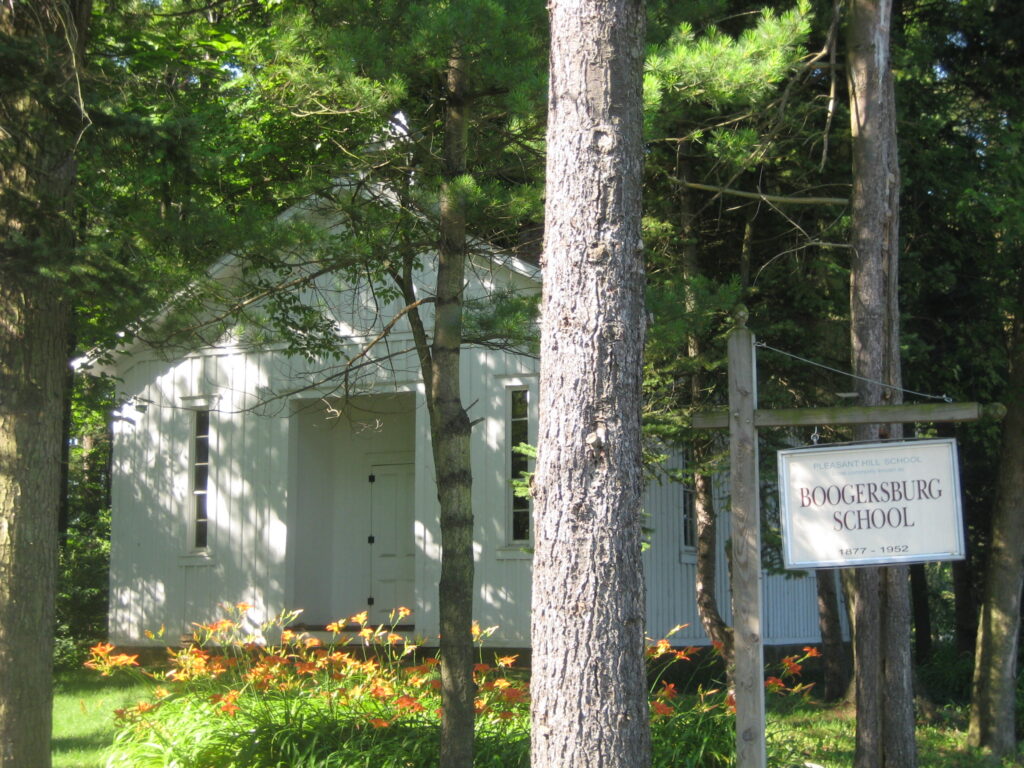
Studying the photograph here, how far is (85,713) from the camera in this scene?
11086 millimetres

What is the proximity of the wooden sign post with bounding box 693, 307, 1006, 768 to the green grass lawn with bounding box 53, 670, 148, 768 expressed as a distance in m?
5.86

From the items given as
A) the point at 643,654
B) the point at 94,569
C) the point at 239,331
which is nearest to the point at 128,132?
the point at 239,331

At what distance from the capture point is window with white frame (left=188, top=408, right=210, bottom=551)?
1658 cm

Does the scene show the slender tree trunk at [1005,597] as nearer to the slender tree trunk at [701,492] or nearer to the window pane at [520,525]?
the slender tree trunk at [701,492]

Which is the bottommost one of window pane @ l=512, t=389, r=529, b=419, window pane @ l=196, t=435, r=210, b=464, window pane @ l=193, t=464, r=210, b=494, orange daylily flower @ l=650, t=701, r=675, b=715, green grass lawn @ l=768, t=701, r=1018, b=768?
green grass lawn @ l=768, t=701, r=1018, b=768

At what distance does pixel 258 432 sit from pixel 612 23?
11.7 meters

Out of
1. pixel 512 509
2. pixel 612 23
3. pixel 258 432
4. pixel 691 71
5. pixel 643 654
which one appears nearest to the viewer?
pixel 643 654

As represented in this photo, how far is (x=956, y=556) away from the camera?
586 centimetres

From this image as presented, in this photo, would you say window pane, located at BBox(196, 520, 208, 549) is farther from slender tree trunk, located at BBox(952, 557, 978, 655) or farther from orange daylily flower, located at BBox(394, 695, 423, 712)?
slender tree trunk, located at BBox(952, 557, 978, 655)

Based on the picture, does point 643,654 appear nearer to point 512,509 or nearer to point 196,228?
point 196,228

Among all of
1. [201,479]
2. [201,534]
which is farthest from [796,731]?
[201,479]

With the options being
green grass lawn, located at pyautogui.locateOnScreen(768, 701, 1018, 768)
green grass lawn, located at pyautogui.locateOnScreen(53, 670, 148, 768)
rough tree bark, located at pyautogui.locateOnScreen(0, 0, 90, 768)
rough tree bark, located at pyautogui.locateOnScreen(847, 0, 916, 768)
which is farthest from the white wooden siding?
rough tree bark, located at pyautogui.locateOnScreen(0, 0, 90, 768)

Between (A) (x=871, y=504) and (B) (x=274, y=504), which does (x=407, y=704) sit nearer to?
(A) (x=871, y=504)

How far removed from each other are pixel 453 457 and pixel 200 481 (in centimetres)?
968
